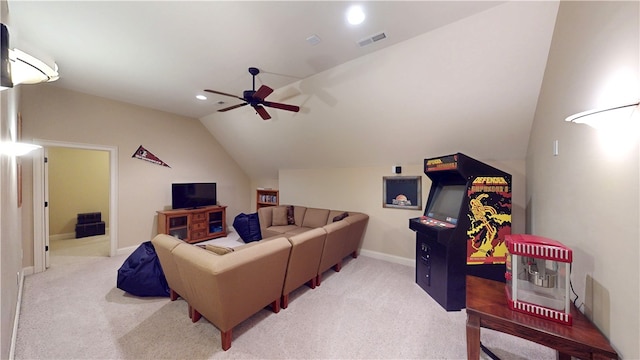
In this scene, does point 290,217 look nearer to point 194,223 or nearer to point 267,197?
point 267,197

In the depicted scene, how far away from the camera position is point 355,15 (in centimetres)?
204

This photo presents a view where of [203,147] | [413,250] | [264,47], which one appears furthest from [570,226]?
[203,147]

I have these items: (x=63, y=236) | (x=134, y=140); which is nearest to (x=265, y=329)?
(x=134, y=140)

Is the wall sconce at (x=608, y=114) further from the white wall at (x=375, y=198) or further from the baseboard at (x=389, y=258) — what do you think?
the baseboard at (x=389, y=258)

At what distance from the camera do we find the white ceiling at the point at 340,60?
2.02 meters

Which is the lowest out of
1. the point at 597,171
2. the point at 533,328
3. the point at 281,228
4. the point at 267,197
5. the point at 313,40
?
the point at 281,228

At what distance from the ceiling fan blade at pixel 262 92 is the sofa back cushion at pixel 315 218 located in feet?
9.42

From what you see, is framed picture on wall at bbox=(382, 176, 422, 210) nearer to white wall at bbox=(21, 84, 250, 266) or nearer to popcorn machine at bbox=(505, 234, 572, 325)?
popcorn machine at bbox=(505, 234, 572, 325)

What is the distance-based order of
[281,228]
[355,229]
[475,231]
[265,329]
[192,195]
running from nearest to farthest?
[265,329]
[475,231]
[355,229]
[281,228]
[192,195]

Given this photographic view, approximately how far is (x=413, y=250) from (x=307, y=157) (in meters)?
2.85

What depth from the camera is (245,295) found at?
2051 millimetres

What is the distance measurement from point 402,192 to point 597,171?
2783 mm

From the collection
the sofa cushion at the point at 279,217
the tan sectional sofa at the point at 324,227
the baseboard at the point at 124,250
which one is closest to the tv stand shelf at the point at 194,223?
the baseboard at the point at 124,250

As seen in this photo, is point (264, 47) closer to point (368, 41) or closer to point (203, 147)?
point (368, 41)
